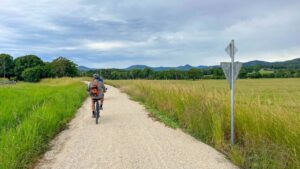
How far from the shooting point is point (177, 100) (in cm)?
1206

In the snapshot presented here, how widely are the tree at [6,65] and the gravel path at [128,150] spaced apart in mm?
107588

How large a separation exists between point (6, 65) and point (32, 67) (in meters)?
12.2

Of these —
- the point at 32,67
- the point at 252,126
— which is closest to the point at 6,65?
the point at 32,67

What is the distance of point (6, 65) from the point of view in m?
106

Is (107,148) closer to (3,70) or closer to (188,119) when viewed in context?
(188,119)

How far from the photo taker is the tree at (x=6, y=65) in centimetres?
10435

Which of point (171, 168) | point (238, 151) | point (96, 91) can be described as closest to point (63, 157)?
point (171, 168)

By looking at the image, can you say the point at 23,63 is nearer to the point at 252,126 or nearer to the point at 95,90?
the point at 95,90

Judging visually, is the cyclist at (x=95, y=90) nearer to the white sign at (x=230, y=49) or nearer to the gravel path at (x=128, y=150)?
the gravel path at (x=128, y=150)

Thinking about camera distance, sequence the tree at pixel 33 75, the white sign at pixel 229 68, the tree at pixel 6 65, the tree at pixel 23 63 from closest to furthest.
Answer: the white sign at pixel 229 68 < the tree at pixel 33 75 < the tree at pixel 6 65 < the tree at pixel 23 63

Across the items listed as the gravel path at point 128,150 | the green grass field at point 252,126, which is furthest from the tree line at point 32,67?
the green grass field at point 252,126

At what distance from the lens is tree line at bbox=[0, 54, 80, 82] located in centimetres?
9819

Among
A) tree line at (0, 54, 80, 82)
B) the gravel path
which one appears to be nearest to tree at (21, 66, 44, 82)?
tree line at (0, 54, 80, 82)

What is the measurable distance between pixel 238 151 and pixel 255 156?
426 millimetres
